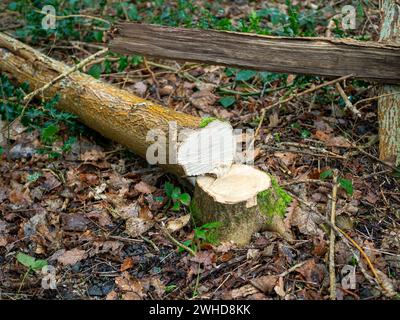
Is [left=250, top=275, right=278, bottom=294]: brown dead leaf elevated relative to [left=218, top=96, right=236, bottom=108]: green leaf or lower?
lower

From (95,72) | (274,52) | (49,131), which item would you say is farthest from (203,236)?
(95,72)

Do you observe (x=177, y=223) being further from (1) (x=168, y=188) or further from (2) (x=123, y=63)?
(2) (x=123, y=63)

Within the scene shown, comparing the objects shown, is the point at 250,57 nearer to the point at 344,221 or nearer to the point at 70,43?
the point at 344,221

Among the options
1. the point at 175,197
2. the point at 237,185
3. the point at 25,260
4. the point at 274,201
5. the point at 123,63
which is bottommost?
the point at 25,260

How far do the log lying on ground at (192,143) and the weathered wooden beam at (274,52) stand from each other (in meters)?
0.56

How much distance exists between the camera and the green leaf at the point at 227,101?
187 inches

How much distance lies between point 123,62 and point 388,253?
337 centimetres

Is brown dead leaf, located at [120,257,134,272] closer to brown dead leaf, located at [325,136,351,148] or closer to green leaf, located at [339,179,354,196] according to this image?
green leaf, located at [339,179,354,196]

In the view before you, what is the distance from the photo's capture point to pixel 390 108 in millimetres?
3863

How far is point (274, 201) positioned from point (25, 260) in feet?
6.03

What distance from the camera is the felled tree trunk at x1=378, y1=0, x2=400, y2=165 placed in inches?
151

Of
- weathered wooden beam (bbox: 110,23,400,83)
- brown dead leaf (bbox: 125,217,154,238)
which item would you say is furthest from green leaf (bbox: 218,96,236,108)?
brown dead leaf (bbox: 125,217,154,238)

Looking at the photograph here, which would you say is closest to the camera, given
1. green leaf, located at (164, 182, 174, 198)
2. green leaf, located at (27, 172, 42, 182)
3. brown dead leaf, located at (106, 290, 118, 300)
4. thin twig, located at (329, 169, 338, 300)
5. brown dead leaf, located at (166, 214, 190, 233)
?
thin twig, located at (329, 169, 338, 300)

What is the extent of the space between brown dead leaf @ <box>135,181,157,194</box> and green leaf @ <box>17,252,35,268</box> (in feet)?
3.42
